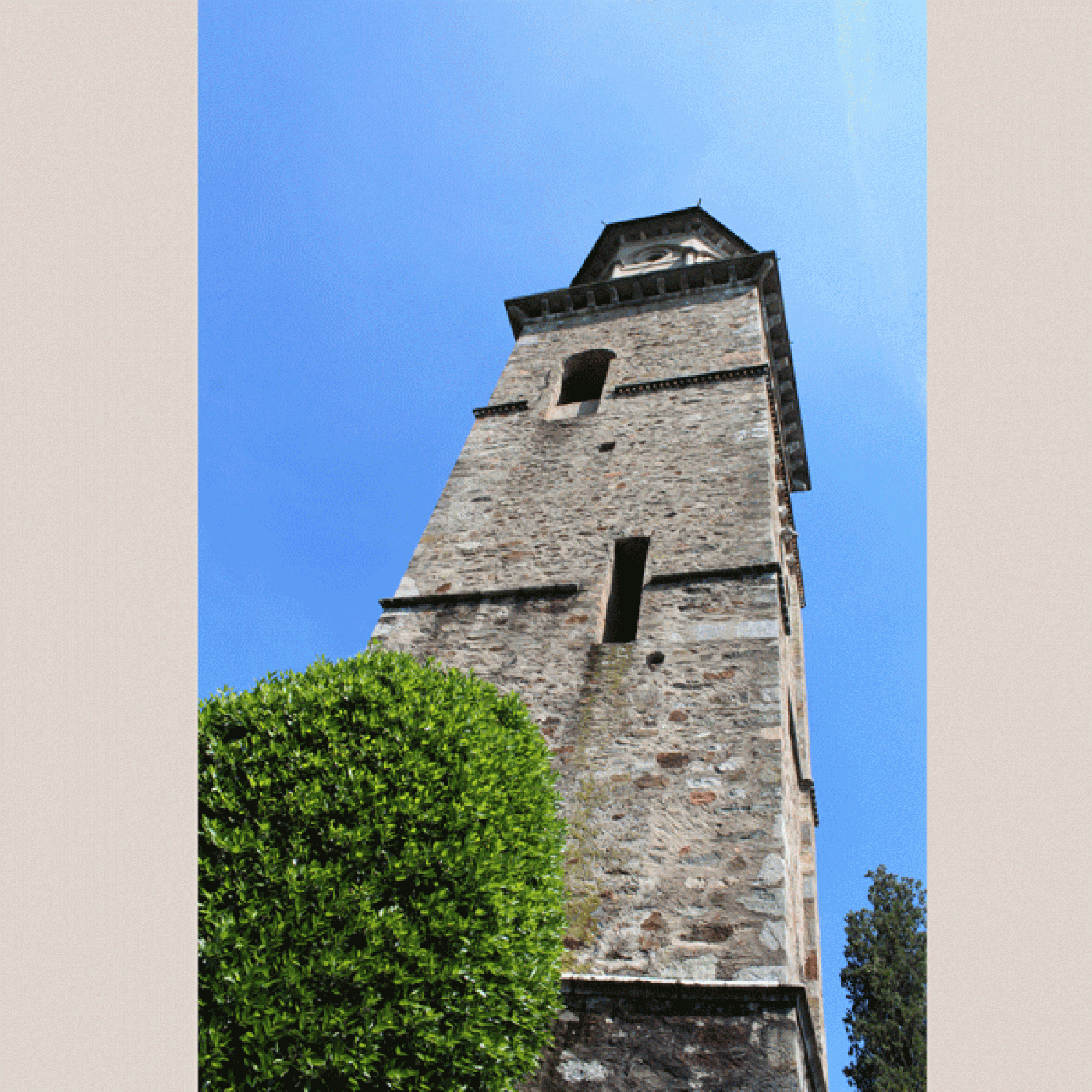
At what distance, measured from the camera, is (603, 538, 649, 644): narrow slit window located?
23.8 feet

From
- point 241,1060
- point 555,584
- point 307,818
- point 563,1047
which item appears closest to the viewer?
point 241,1060

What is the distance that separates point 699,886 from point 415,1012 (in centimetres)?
220

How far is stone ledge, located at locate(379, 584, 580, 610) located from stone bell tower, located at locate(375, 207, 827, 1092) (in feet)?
0.07

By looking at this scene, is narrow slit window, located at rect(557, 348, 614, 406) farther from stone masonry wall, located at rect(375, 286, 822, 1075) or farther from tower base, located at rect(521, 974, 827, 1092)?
tower base, located at rect(521, 974, 827, 1092)

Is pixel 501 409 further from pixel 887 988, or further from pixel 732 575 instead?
pixel 887 988

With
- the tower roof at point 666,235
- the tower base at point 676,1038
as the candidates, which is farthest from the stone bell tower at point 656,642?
the tower roof at point 666,235

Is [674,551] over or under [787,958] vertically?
over

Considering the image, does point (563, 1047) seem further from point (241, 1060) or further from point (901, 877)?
point (901, 877)

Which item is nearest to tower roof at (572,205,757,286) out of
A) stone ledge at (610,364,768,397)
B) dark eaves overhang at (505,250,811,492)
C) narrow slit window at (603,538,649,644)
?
dark eaves overhang at (505,250,811,492)

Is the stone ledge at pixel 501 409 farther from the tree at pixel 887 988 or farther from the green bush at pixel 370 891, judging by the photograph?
the tree at pixel 887 988

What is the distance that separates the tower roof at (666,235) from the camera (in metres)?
14.8

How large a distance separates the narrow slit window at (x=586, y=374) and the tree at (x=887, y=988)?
1130cm

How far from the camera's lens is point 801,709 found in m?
10.0

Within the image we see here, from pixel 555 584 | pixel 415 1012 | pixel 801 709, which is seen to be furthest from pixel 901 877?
pixel 415 1012
